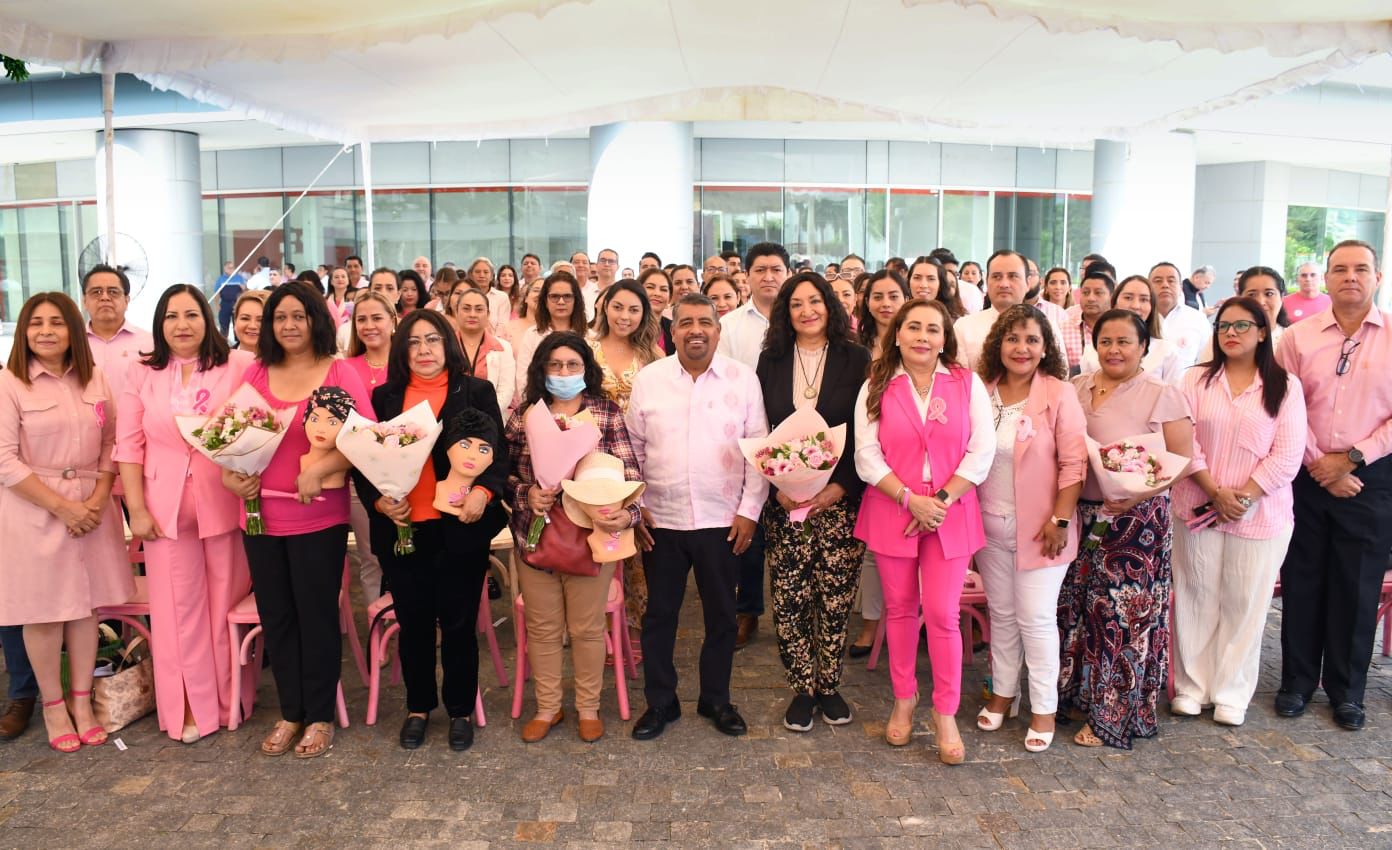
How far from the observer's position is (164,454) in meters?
3.79

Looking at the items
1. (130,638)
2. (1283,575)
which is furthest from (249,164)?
(1283,575)

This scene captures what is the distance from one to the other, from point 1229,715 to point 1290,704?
0.33 meters

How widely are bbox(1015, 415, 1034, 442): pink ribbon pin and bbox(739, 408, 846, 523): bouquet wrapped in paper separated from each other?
2.29ft

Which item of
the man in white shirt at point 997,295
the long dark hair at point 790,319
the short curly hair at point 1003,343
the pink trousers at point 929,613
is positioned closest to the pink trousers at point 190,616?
the long dark hair at point 790,319

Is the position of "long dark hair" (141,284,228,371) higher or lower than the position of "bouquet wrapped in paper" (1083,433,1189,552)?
higher

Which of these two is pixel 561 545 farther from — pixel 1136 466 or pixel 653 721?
pixel 1136 466

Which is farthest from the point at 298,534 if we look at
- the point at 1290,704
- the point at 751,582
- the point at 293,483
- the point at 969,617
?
the point at 1290,704

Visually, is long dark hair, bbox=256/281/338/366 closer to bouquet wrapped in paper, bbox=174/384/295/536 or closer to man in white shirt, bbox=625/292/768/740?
bouquet wrapped in paper, bbox=174/384/295/536

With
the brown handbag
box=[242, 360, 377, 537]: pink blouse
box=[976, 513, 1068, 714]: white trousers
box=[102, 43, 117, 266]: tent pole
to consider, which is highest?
box=[102, 43, 117, 266]: tent pole

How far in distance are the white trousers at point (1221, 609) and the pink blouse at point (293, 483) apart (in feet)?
11.4

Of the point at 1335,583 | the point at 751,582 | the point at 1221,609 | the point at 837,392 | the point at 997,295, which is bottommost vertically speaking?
the point at 751,582

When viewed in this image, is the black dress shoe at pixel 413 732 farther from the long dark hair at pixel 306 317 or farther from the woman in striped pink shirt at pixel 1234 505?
the woman in striped pink shirt at pixel 1234 505

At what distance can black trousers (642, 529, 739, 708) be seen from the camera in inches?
151

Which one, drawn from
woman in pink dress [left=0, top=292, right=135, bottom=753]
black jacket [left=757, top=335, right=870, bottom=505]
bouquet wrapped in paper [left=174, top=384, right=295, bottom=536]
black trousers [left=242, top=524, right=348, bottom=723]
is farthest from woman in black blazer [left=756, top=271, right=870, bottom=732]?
woman in pink dress [left=0, top=292, right=135, bottom=753]
